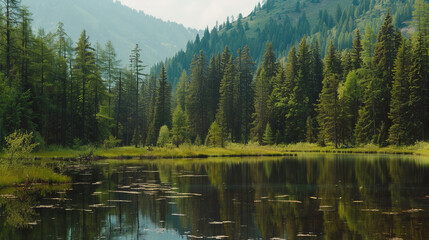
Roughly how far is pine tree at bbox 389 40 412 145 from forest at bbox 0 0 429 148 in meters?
0.17

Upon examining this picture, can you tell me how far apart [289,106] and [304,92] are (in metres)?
5.64

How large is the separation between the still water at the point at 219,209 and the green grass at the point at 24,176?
2.37ft

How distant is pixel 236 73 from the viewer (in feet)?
345

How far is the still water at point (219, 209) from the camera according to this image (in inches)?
546

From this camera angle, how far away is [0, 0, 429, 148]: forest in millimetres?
57953

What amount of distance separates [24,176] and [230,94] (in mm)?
81412

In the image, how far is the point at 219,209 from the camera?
1814cm

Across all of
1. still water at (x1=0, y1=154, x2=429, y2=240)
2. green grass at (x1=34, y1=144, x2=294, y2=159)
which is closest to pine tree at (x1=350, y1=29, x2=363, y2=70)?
green grass at (x1=34, y1=144, x2=294, y2=159)

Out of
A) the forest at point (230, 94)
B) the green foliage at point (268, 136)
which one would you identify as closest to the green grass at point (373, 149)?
the forest at point (230, 94)

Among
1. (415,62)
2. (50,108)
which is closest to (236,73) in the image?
(415,62)

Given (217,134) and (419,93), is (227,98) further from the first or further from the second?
(419,93)

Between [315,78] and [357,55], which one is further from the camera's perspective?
[315,78]

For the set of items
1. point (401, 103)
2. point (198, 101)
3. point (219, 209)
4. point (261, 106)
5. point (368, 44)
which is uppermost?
point (368, 44)

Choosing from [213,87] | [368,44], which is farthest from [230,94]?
[368,44]
